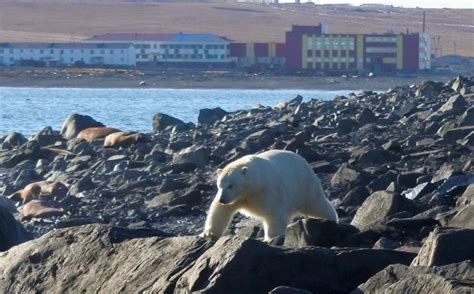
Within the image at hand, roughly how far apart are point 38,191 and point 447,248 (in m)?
10.1

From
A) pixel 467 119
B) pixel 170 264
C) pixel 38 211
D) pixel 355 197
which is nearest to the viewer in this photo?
pixel 170 264

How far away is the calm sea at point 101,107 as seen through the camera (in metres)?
39.8

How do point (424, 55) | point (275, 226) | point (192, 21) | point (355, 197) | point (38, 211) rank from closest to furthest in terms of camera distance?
point (275, 226)
point (355, 197)
point (38, 211)
point (424, 55)
point (192, 21)

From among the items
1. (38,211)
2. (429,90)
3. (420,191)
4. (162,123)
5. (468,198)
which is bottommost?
(162,123)

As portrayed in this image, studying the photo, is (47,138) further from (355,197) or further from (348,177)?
(355,197)

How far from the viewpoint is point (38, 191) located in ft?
52.0

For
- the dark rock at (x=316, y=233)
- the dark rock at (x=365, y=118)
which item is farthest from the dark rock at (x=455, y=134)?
the dark rock at (x=316, y=233)

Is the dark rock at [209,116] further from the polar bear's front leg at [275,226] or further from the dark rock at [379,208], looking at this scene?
the polar bear's front leg at [275,226]

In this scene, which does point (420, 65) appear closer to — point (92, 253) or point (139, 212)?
point (139, 212)

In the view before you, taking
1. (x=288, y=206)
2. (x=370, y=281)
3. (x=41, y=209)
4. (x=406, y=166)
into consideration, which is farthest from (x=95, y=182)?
(x=370, y=281)

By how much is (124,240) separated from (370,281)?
1.71m

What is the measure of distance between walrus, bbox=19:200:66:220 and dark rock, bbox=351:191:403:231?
5.21m

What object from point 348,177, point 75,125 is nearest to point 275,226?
point 348,177

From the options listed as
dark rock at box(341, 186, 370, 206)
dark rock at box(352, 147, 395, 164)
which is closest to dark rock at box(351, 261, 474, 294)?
dark rock at box(341, 186, 370, 206)
